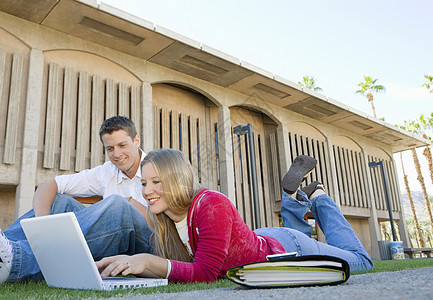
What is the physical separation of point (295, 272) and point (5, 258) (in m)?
1.44

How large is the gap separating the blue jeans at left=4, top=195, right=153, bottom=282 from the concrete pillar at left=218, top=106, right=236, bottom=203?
10.7m

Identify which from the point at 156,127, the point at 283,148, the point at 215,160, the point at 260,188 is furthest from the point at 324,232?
the point at 283,148

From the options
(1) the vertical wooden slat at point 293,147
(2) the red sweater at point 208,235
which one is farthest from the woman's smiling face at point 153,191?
(1) the vertical wooden slat at point 293,147

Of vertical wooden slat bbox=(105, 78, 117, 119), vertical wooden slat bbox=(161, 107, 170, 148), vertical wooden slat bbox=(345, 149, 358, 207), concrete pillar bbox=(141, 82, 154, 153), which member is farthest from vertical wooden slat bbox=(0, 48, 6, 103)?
vertical wooden slat bbox=(345, 149, 358, 207)

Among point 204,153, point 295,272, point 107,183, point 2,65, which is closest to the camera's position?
point 295,272

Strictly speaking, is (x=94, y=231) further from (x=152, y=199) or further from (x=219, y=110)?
(x=219, y=110)

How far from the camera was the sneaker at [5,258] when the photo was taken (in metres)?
1.86

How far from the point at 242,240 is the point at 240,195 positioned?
1217cm

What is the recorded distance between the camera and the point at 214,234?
192cm

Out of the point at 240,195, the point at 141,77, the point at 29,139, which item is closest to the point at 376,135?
the point at 240,195

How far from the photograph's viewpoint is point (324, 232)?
3439 millimetres

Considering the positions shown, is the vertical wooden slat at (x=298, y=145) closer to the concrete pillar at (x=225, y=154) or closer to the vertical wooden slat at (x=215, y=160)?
the concrete pillar at (x=225, y=154)

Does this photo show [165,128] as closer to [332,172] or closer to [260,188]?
[260,188]

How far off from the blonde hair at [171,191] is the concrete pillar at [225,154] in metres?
10.7
